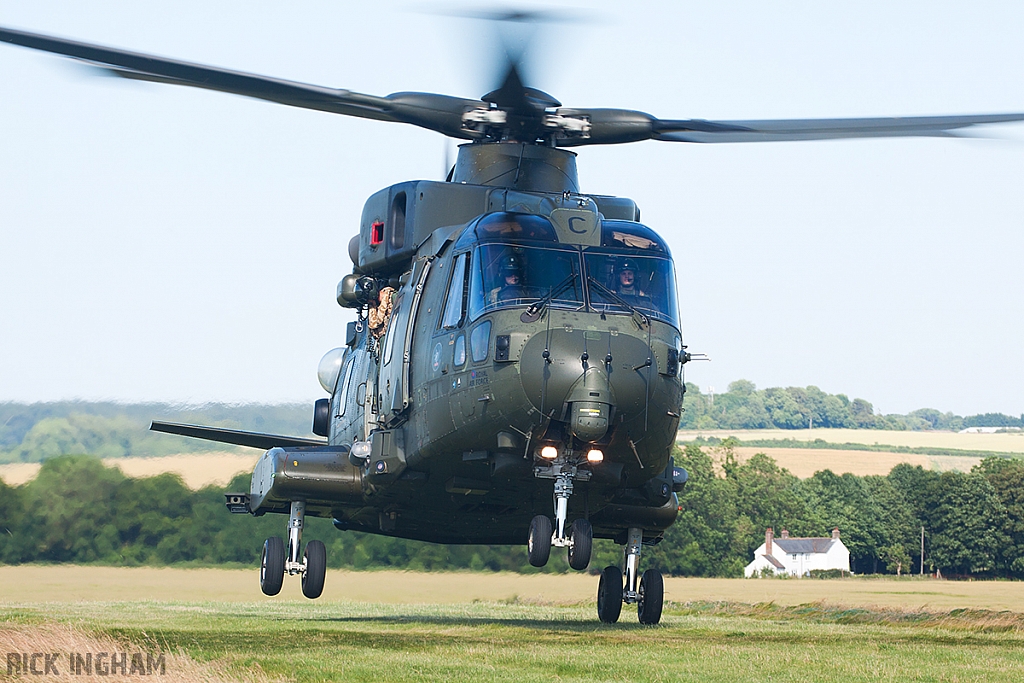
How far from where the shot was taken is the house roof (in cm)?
5347

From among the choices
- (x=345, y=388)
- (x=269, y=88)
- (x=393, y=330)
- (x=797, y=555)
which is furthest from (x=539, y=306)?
(x=797, y=555)

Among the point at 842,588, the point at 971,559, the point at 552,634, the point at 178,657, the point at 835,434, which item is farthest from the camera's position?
the point at 835,434

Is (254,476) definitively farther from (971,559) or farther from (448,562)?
(971,559)

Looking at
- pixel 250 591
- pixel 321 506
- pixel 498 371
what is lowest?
pixel 250 591

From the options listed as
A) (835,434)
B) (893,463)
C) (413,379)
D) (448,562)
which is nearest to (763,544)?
(893,463)

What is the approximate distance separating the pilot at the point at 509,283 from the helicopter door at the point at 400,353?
7.55ft

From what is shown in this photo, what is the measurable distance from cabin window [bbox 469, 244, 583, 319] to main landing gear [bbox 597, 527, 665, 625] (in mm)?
5913

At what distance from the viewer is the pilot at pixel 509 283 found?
15117mm

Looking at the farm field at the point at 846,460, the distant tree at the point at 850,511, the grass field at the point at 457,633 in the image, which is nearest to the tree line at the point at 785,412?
the farm field at the point at 846,460

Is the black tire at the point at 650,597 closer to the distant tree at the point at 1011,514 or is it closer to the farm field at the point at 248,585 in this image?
the farm field at the point at 248,585

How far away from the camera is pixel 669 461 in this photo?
1697 centimetres

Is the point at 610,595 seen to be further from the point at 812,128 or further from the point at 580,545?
the point at 812,128

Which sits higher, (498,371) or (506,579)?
(498,371)

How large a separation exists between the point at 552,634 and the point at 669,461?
321 cm
